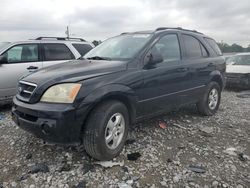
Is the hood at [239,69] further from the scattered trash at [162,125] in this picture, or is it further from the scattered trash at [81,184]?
the scattered trash at [81,184]

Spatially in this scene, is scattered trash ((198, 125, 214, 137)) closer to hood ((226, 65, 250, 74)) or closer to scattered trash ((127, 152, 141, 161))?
scattered trash ((127, 152, 141, 161))

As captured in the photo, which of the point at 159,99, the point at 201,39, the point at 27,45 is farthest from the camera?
the point at 27,45

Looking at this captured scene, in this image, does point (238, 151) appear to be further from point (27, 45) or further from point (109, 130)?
point (27, 45)

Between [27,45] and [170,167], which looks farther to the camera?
[27,45]

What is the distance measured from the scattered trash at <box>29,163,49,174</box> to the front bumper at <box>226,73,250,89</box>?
8.05m

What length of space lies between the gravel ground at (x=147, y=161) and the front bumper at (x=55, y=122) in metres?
0.48

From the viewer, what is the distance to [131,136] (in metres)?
4.61

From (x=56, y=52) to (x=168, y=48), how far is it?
3.44 meters

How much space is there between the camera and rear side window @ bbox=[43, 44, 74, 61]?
6.90m

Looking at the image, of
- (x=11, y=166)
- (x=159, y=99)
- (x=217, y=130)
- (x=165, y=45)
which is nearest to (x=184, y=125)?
(x=217, y=130)

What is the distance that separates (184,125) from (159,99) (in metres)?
1.17

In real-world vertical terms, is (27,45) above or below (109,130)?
above

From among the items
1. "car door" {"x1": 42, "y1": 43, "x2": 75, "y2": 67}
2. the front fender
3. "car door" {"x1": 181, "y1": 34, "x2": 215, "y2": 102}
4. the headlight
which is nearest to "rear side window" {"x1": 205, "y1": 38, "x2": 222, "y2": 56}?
"car door" {"x1": 181, "y1": 34, "x2": 215, "y2": 102}

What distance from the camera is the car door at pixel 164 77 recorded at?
423 cm
